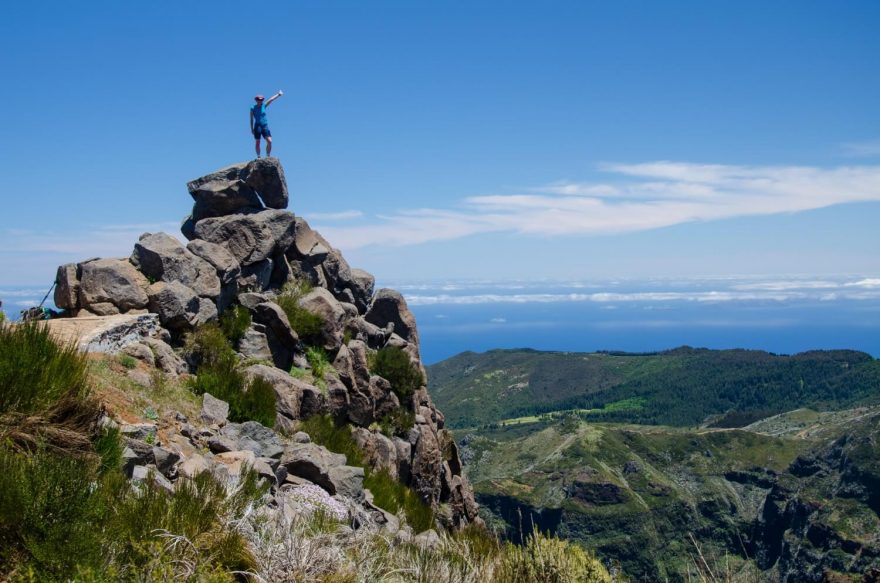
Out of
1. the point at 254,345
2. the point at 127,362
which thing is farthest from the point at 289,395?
the point at 127,362

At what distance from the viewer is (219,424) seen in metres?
14.4

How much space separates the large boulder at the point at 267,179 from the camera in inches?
984

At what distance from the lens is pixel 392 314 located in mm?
29547

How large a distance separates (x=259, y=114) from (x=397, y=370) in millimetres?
10253

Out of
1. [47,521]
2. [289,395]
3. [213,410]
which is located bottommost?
[289,395]

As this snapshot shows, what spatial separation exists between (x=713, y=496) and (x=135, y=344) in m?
149

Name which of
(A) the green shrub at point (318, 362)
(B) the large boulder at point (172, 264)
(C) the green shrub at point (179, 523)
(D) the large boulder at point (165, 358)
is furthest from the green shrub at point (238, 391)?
(C) the green shrub at point (179, 523)

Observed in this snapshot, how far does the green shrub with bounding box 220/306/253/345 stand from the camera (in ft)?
63.7

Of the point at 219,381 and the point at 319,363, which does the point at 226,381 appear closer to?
the point at 219,381

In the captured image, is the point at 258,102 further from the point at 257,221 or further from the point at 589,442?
the point at 589,442

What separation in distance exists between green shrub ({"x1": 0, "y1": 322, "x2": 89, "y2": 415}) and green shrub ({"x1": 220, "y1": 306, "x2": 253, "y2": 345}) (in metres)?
9.75

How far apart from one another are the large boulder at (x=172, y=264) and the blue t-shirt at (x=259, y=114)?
7.18 m

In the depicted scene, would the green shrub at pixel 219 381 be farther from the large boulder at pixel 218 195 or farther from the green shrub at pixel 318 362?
the large boulder at pixel 218 195

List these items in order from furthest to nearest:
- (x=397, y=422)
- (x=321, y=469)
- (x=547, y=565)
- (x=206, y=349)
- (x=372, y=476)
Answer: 1. (x=397, y=422)
2. (x=206, y=349)
3. (x=372, y=476)
4. (x=321, y=469)
5. (x=547, y=565)
